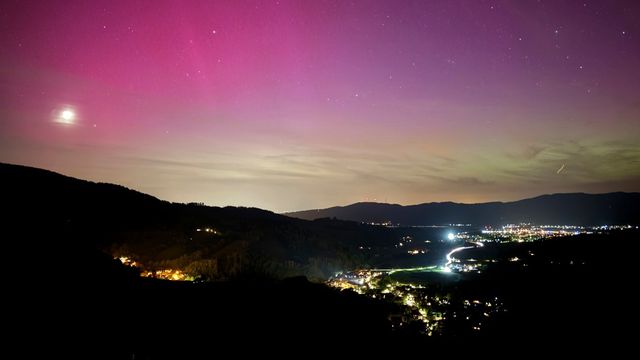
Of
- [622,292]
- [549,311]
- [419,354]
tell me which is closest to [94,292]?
[419,354]

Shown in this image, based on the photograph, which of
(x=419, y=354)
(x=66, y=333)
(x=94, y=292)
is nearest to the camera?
(x=66, y=333)

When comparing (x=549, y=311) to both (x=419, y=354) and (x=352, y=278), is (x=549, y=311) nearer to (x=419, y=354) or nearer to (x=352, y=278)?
(x=419, y=354)

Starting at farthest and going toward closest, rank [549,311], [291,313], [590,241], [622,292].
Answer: [590,241]
[622,292]
[549,311]
[291,313]

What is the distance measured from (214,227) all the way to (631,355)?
102 m

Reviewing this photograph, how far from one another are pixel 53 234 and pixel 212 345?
12.8 m

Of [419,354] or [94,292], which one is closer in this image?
[94,292]

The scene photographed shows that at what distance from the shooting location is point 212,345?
21.9m

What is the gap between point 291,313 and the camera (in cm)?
2878

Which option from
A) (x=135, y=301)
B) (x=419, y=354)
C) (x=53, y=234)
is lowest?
(x=419, y=354)

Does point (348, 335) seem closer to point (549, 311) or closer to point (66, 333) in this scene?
point (66, 333)

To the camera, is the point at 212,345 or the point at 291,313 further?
the point at 291,313

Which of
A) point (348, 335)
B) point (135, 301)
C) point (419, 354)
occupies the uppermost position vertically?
point (135, 301)

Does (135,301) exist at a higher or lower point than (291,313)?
higher

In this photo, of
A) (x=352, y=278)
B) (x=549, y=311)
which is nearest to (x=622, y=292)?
(x=549, y=311)
